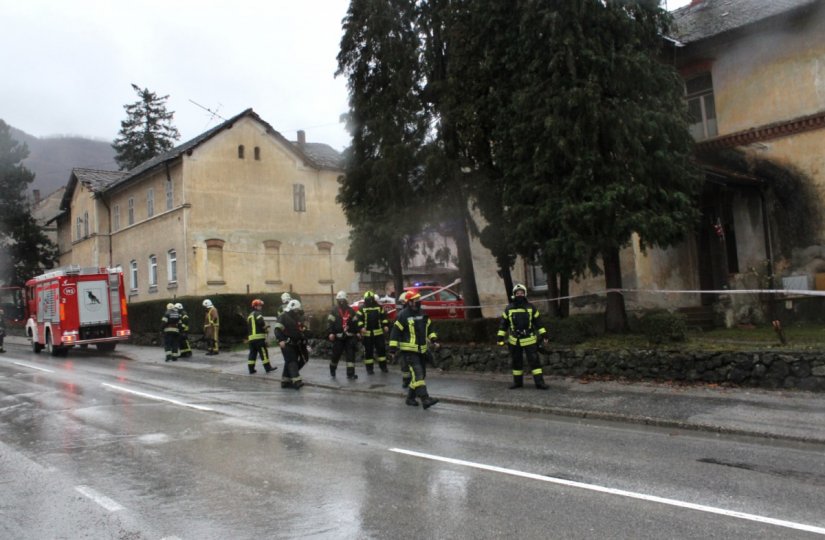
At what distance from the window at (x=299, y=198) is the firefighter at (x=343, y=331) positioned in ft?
65.1

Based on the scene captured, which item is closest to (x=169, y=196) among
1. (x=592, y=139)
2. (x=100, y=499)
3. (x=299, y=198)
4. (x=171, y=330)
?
(x=299, y=198)

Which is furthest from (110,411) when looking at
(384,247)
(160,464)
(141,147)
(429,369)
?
(141,147)

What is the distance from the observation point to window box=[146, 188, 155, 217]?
32.6 m

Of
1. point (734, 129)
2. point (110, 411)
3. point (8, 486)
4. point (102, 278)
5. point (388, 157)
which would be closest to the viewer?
point (8, 486)

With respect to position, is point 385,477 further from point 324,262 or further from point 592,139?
point 324,262

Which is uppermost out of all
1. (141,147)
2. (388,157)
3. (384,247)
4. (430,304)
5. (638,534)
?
(141,147)

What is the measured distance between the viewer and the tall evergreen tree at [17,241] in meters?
46.5

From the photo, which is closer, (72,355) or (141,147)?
(72,355)

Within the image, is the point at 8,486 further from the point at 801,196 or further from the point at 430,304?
the point at 801,196

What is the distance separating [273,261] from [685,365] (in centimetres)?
2425

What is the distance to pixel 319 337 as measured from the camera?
19078 mm

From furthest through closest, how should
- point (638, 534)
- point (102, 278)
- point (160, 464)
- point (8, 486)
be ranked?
1. point (102, 278)
2. point (160, 464)
3. point (8, 486)
4. point (638, 534)

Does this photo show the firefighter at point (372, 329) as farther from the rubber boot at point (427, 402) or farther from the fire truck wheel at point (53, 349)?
the fire truck wheel at point (53, 349)

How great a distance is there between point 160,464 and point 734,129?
16.4 metres
